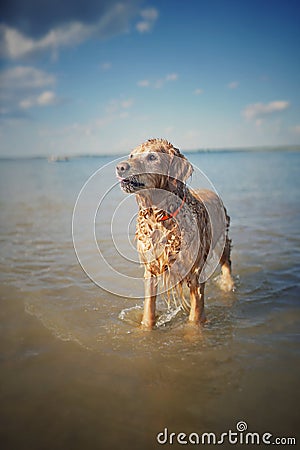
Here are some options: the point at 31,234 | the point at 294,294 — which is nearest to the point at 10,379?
the point at 294,294

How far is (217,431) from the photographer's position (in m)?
3.09

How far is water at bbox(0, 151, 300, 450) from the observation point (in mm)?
3156

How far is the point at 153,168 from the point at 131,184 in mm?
350

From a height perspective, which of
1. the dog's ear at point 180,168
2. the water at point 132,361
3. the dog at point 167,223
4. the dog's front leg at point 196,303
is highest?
the dog's ear at point 180,168

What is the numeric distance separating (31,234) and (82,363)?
264 inches

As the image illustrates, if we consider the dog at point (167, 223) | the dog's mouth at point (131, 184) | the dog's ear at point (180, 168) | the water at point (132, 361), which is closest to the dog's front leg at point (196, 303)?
the dog at point (167, 223)

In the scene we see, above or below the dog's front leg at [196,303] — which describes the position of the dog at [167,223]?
above

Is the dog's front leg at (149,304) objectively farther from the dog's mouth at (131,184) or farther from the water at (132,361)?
the dog's mouth at (131,184)

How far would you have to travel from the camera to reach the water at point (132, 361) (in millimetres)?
3156

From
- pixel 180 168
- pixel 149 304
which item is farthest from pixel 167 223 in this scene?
pixel 149 304

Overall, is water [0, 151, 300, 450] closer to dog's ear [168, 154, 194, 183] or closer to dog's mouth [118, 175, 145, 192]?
dog's mouth [118, 175, 145, 192]

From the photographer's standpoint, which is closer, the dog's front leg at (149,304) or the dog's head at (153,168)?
the dog's head at (153,168)

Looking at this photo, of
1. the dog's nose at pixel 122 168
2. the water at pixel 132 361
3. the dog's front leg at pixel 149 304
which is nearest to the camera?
the water at pixel 132 361

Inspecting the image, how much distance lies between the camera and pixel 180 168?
4.16 m
